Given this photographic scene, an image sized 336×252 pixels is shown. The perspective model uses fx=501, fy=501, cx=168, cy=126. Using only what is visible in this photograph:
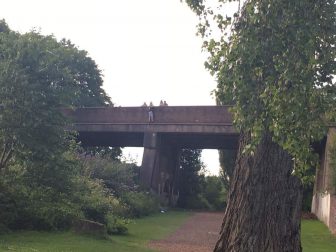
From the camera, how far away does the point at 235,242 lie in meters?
6.70

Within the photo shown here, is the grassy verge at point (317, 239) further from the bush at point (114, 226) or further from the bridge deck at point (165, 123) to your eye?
the bridge deck at point (165, 123)

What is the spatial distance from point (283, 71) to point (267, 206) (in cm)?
209

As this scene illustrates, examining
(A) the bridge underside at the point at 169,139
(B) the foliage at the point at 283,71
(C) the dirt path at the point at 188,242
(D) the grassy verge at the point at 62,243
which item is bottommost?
(D) the grassy verge at the point at 62,243

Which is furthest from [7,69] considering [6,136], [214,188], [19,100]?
[214,188]

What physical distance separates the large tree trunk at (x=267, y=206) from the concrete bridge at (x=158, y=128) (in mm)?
20269

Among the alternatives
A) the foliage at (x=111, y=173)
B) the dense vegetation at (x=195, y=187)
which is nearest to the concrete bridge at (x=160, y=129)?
the foliage at (x=111, y=173)

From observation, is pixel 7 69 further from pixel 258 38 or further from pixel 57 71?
pixel 258 38

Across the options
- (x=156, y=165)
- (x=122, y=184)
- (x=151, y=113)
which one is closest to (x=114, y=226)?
(x=122, y=184)

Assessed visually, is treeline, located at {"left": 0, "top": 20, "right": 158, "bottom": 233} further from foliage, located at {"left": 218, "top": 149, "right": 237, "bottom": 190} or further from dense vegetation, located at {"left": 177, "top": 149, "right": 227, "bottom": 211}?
foliage, located at {"left": 218, "top": 149, "right": 237, "bottom": 190}

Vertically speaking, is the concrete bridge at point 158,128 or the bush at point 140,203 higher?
the concrete bridge at point 158,128

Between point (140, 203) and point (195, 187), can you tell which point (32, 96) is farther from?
point (195, 187)

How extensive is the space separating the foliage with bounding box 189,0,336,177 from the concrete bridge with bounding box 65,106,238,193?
21.3 meters

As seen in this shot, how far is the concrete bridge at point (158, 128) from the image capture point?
28109 mm

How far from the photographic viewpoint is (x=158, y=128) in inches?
1142
